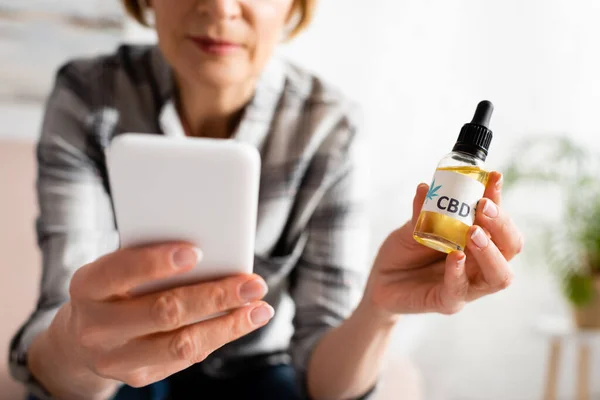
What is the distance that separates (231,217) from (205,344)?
0.36 feet

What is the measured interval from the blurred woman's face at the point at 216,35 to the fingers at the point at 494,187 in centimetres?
37

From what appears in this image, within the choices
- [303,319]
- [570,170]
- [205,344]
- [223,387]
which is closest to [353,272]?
[303,319]

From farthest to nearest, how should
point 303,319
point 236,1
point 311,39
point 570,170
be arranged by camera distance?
point 311,39 → point 570,170 → point 303,319 → point 236,1

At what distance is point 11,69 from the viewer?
1646 millimetres

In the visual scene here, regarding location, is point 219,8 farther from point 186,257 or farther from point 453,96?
point 453,96

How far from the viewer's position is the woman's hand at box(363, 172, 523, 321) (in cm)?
49

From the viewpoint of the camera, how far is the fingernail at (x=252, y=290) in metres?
0.47

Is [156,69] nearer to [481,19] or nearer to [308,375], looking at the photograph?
[308,375]

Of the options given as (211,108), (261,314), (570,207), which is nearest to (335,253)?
(211,108)

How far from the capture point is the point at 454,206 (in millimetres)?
478

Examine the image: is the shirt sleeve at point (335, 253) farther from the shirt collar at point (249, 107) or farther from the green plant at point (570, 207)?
the green plant at point (570, 207)

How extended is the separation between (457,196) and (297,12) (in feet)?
1.72

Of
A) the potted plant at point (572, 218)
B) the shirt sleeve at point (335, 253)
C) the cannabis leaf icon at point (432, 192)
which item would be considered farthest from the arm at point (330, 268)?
the potted plant at point (572, 218)

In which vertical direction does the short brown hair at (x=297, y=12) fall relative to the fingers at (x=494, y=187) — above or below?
above
